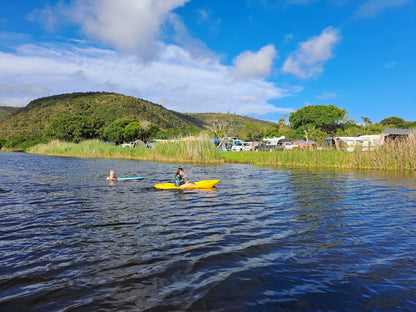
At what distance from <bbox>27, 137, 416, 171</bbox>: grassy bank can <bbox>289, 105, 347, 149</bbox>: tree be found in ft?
141

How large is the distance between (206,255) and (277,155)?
24816 mm

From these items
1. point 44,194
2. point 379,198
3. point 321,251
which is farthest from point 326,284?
point 44,194

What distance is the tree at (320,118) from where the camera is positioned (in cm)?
7012

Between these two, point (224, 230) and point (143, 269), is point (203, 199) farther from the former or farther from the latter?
point (143, 269)

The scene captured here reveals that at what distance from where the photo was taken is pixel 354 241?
6730 millimetres

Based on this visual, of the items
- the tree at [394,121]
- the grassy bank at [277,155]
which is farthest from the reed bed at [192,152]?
the tree at [394,121]

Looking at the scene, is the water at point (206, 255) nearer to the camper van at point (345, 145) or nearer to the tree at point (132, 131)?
the camper van at point (345, 145)

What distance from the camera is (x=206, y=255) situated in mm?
5805

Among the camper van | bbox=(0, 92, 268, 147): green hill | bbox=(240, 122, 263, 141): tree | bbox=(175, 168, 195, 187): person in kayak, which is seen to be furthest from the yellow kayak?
bbox=(240, 122, 263, 141): tree

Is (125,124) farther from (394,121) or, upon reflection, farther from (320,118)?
(394,121)

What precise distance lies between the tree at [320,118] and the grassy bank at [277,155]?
43098 mm

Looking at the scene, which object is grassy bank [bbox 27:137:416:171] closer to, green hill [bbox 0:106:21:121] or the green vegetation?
the green vegetation

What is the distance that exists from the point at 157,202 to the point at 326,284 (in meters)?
7.87

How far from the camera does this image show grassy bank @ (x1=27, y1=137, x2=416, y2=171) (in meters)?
22.9
